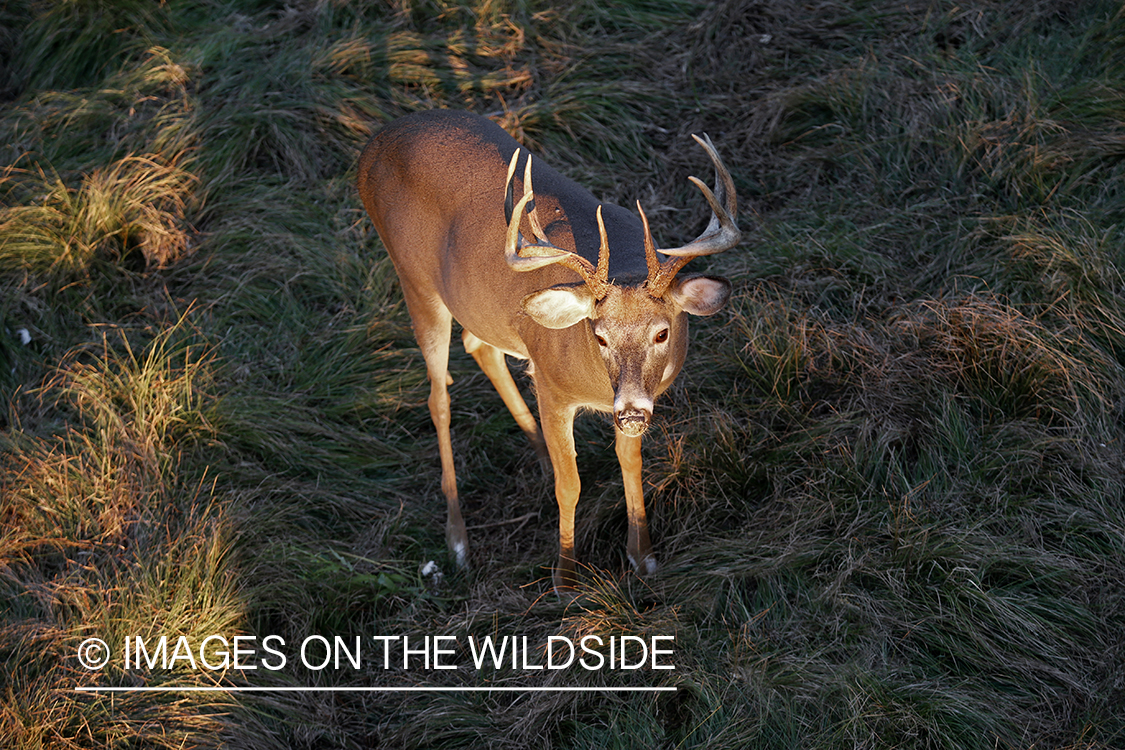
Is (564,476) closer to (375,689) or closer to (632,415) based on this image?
(632,415)

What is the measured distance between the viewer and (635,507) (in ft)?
13.2

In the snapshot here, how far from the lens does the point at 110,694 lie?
3518mm

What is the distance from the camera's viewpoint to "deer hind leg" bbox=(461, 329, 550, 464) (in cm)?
472

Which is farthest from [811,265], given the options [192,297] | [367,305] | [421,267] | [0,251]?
[0,251]

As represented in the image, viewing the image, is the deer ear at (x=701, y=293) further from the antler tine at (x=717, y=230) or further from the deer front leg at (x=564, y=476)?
the deer front leg at (x=564, y=476)

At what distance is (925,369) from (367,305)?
3034mm

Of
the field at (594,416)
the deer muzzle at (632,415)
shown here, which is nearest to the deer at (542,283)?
the deer muzzle at (632,415)

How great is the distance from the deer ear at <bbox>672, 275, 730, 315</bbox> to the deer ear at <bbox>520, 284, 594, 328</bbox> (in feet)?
1.01

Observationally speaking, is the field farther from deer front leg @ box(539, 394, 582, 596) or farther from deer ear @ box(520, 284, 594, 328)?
deer ear @ box(520, 284, 594, 328)

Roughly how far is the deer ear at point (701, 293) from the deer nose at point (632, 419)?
0.43 meters

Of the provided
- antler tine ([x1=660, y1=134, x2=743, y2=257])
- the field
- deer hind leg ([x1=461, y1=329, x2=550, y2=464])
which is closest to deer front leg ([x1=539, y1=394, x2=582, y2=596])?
the field

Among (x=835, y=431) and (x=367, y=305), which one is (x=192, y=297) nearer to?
(x=367, y=305)

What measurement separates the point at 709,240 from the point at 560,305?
55 centimetres

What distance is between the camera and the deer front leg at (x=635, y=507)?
12.7 feet
